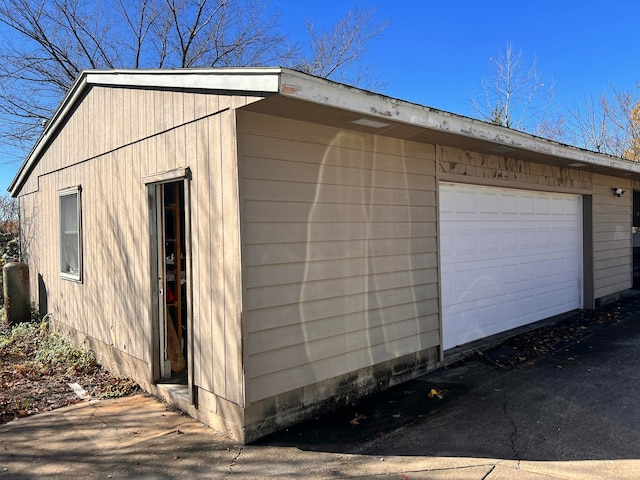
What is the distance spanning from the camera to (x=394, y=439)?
352 centimetres

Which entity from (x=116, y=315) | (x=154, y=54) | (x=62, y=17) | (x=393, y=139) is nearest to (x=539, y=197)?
(x=393, y=139)

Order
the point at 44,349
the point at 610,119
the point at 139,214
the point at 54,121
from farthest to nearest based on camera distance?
1. the point at 610,119
2. the point at 54,121
3. the point at 44,349
4. the point at 139,214

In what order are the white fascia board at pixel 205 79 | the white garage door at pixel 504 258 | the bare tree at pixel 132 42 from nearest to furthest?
the white fascia board at pixel 205 79
the white garage door at pixel 504 258
the bare tree at pixel 132 42

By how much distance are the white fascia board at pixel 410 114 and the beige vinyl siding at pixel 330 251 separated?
0.52 metres

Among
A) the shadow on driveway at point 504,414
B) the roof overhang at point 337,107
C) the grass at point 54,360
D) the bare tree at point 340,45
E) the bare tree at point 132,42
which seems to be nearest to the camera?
the roof overhang at point 337,107

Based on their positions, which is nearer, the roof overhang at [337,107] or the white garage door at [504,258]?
the roof overhang at [337,107]

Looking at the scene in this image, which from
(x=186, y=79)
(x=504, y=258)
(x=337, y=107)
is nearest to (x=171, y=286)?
(x=186, y=79)

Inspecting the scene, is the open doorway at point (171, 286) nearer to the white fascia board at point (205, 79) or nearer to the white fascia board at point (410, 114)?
the white fascia board at point (205, 79)

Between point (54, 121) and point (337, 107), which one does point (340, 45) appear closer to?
point (54, 121)

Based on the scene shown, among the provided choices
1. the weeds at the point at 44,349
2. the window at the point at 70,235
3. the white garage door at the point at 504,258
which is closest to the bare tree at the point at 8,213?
the weeds at the point at 44,349

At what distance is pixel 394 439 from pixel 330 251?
1601 millimetres

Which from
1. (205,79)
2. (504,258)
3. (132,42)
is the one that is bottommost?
(504,258)

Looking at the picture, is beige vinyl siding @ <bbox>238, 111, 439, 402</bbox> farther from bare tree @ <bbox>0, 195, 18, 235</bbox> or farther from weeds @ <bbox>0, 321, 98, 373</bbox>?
bare tree @ <bbox>0, 195, 18, 235</bbox>

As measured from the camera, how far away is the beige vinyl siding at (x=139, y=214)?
11.8 ft
